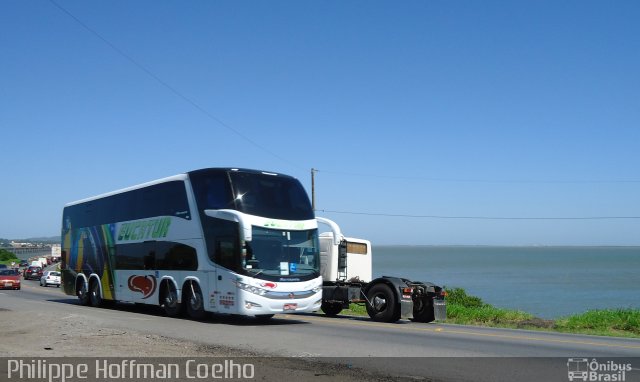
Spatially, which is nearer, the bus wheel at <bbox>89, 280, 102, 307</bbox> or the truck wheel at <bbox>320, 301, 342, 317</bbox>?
the truck wheel at <bbox>320, 301, 342, 317</bbox>

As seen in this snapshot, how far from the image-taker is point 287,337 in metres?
14.8

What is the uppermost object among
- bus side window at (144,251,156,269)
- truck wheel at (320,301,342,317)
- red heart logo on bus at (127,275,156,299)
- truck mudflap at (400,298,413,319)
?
bus side window at (144,251,156,269)

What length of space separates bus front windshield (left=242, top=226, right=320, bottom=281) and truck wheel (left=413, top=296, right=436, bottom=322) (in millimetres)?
3897

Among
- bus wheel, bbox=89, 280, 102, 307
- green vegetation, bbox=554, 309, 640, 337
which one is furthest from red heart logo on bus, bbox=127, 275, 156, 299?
green vegetation, bbox=554, 309, 640, 337

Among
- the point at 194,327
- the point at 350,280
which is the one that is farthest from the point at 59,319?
the point at 350,280

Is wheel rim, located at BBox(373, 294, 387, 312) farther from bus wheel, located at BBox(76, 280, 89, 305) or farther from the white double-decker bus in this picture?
bus wheel, located at BBox(76, 280, 89, 305)

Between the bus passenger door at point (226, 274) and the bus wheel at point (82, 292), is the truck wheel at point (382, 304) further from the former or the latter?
the bus wheel at point (82, 292)

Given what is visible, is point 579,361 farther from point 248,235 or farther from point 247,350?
point 248,235

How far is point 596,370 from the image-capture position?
10.6 meters

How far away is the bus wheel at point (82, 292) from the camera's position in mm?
26594

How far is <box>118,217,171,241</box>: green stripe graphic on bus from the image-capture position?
68.2 feet

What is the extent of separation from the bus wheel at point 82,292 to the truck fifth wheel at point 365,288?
9.84 metres

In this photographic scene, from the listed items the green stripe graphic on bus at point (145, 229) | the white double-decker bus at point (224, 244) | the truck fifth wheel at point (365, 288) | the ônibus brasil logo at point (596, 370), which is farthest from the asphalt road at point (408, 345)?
the green stripe graphic on bus at point (145, 229)

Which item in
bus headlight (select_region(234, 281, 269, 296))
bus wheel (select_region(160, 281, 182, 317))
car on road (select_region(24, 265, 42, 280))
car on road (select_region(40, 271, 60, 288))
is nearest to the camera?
bus headlight (select_region(234, 281, 269, 296))
